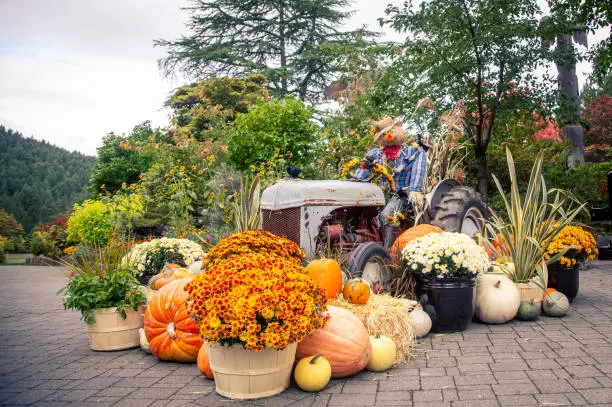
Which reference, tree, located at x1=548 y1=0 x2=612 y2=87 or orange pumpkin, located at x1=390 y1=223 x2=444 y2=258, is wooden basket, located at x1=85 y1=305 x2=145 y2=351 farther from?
tree, located at x1=548 y1=0 x2=612 y2=87

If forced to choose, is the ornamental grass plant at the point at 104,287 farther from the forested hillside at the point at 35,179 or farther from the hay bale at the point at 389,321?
the forested hillside at the point at 35,179

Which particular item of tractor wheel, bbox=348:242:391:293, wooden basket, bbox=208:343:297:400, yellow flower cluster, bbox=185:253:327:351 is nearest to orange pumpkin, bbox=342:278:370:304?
tractor wheel, bbox=348:242:391:293

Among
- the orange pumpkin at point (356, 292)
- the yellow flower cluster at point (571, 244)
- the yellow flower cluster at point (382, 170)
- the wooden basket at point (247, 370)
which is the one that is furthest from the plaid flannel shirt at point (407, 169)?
the wooden basket at point (247, 370)

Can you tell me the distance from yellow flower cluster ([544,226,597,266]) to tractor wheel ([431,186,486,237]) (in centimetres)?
78

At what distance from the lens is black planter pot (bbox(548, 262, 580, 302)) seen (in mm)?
5750

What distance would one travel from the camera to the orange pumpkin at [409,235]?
533 centimetres

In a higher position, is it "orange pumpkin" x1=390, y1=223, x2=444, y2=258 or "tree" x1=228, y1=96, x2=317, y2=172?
"tree" x1=228, y1=96, x2=317, y2=172

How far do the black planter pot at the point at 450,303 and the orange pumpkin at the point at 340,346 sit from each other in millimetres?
1229

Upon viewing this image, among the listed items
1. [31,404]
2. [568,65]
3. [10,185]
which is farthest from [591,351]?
[10,185]

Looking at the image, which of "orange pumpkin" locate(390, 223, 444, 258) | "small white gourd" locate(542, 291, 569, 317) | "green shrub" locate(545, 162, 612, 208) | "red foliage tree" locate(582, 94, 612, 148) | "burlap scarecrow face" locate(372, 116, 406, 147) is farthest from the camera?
"red foliage tree" locate(582, 94, 612, 148)

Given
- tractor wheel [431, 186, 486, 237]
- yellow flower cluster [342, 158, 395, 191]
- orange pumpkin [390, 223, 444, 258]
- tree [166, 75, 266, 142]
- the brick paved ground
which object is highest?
tree [166, 75, 266, 142]

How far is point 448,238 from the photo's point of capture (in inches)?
190

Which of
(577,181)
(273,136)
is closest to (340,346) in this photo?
(273,136)

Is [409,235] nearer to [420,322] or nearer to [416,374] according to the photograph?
[420,322]
